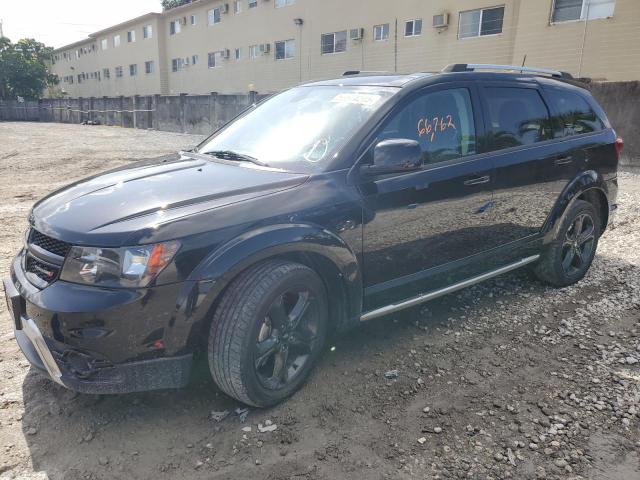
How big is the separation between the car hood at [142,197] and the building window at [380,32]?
20.0m

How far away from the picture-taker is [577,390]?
115 inches

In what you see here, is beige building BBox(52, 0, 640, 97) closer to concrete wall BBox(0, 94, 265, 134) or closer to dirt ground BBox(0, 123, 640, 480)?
concrete wall BBox(0, 94, 265, 134)

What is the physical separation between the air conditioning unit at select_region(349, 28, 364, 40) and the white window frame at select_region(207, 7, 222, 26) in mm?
12363

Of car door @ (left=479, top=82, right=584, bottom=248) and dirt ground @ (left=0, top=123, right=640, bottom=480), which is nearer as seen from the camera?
dirt ground @ (left=0, top=123, right=640, bottom=480)

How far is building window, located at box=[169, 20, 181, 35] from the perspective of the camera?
115ft

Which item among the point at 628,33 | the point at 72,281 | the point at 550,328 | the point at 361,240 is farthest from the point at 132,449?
the point at 628,33

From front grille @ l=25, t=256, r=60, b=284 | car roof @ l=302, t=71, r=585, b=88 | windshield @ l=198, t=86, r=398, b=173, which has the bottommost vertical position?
front grille @ l=25, t=256, r=60, b=284

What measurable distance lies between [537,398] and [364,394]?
3.34 feet

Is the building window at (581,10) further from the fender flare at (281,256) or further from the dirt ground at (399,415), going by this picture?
the fender flare at (281,256)

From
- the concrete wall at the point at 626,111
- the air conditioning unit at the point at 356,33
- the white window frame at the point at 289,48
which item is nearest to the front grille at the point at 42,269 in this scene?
the concrete wall at the point at 626,111

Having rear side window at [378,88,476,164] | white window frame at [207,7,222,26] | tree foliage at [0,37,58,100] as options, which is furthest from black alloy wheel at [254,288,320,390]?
tree foliage at [0,37,58,100]

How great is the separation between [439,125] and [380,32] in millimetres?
19839

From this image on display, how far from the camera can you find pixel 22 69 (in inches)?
1876

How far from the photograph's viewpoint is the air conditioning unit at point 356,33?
21.8m
